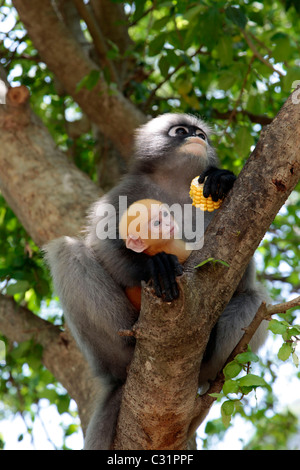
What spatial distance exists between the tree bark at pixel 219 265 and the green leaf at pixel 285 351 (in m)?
0.37

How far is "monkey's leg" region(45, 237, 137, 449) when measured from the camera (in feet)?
10.9

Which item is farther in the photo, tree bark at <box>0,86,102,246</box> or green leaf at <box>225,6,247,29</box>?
tree bark at <box>0,86,102,246</box>

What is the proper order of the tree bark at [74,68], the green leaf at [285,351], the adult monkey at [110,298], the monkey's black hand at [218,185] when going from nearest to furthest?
the green leaf at [285,351] < the monkey's black hand at [218,185] < the adult monkey at [110,298] < the tree bark at [74,68]

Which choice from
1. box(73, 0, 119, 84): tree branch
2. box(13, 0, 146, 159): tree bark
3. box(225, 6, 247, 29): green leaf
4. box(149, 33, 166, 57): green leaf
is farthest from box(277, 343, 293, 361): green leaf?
box(73, 0, 119, 84): tree branch

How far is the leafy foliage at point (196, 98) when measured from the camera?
13.3 feet

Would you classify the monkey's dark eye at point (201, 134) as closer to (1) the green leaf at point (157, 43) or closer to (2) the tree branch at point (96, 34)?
(1) the green leaf at point (157, 43)

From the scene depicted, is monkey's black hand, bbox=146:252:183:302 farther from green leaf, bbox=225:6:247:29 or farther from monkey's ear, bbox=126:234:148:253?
green leaf, bbox=225:6:247:29

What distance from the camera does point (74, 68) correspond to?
5230 mm

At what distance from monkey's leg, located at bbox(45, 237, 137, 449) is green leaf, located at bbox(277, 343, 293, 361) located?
1.27 meters

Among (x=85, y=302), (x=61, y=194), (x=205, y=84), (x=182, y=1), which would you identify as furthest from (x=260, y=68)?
(x=85, y=302)

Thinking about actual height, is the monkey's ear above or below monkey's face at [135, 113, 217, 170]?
above

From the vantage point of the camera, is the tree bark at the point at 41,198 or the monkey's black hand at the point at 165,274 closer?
the monkey's black hand at the point at 165,274

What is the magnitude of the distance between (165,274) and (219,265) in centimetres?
26

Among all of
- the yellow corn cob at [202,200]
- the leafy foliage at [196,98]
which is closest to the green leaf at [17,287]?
the leafy foliage at [196,98]
